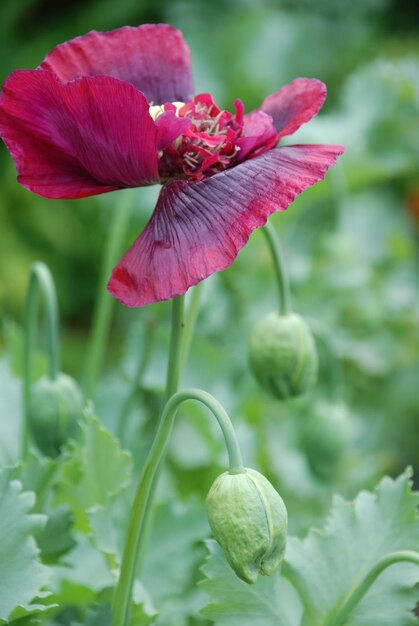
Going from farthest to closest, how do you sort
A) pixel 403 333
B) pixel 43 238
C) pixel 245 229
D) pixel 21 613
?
pixel 43 238 → pixel 403 333 → pixel 21 613 → pixel 245 229

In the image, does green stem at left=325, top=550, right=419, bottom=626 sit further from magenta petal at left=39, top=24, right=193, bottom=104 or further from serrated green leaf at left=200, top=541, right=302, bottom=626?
magenta petal at left=39, top=24, right=193, bottom=104

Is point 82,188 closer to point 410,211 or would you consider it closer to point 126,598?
point 126,598

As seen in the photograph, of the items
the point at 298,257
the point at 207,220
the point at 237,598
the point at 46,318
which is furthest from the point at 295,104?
the point at 298,257

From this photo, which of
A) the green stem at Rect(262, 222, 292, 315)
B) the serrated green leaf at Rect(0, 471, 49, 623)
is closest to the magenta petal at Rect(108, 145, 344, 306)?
the green stem at Rect(262, 222, 292, 315)

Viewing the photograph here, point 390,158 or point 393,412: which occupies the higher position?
point 390,158

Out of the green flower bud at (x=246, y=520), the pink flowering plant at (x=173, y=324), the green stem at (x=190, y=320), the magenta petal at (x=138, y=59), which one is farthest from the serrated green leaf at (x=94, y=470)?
the magenta petal at (x=138, y=59)

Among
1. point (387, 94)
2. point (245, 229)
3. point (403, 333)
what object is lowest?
point (403, 333)

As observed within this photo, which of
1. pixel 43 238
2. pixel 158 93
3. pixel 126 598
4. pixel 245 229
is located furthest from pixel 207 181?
pixel 43 238

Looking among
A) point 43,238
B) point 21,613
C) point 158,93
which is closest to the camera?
point 21,613
